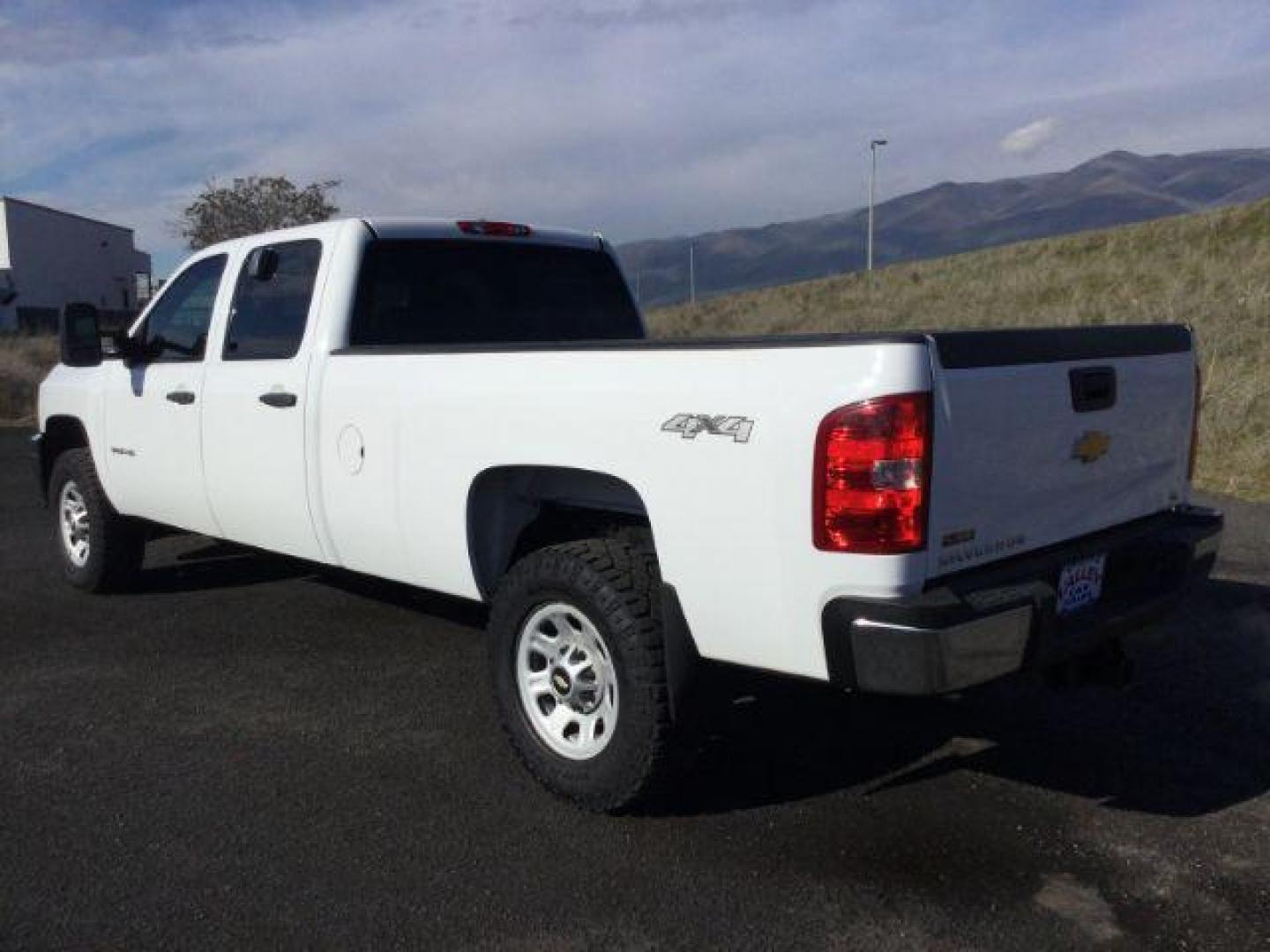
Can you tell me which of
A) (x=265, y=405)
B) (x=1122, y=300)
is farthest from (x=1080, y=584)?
(x=1122, y=300)

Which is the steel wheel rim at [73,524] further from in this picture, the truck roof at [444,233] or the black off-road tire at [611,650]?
the black off-road tire at [611,650]

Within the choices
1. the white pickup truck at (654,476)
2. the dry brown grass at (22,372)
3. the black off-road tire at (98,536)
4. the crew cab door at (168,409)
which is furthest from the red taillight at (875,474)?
the dry brown grass at (22,372)

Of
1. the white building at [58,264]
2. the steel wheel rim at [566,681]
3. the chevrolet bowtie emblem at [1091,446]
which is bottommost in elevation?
the steel wheel rim at [566,681]

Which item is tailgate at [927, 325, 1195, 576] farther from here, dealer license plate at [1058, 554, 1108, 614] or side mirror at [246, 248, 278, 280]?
side mirror at [246, 248, 278, 280]

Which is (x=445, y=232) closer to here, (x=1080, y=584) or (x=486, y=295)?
(x=486, y=295)

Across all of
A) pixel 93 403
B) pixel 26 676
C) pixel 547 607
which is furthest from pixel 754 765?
pixel 93 403

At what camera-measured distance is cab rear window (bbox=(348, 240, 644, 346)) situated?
4.89 m

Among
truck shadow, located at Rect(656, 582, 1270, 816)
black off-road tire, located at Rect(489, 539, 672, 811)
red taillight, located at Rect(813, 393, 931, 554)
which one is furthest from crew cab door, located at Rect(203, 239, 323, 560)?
red taillight, located at Rect(813, 393, 931, 554)

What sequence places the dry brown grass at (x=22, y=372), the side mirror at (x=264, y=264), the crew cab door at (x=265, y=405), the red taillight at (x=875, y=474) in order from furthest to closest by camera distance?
the dry brown grass at (x=22, y=372), the side mirror at (x=264, y=264), the crew cab door at (x=265, y=405), the red taillight at (x=875, y=474)

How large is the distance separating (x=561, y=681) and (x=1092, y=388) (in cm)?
189

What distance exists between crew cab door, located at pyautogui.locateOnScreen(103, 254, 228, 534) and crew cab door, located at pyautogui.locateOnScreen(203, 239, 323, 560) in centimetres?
17

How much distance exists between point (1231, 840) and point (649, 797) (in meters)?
1.78

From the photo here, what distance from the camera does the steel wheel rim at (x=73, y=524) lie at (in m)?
6.69

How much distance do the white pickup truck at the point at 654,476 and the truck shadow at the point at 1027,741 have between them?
46 centimetres
